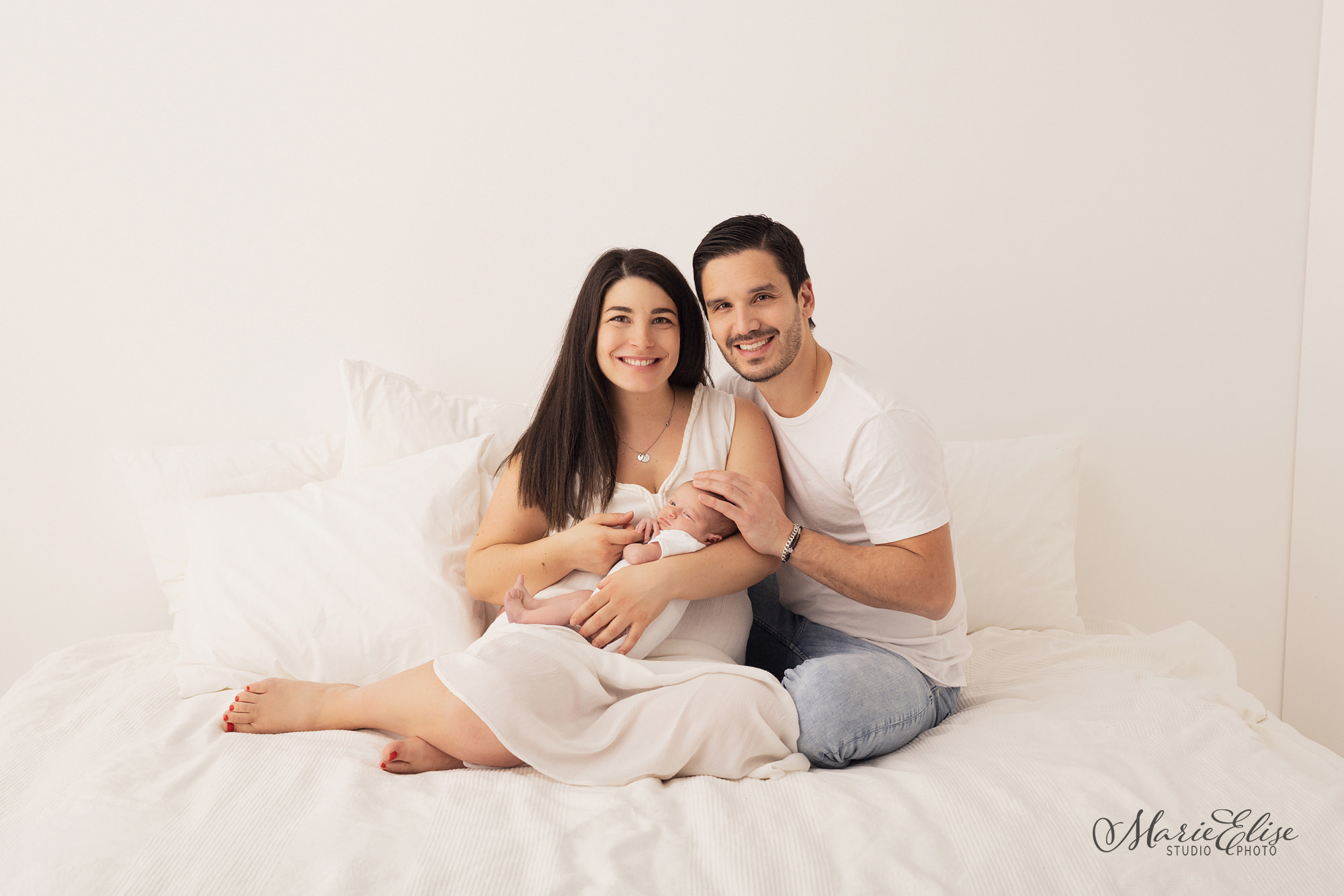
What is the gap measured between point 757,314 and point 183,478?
143cm

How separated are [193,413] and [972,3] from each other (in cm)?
239

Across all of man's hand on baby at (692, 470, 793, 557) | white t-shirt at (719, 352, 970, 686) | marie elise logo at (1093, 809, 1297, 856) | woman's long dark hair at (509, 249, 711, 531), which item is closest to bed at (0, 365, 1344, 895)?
marie elise logo at (1093, 809, 1297, 856)

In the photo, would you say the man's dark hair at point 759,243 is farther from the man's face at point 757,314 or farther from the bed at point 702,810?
the bed at point 702,810

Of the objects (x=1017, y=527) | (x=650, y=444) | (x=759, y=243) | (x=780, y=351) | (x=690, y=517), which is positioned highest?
(x=759, y=243)

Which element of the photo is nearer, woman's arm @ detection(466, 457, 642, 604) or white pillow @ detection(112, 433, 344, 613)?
woman's arm @ detection(466, 457, 642, 604)

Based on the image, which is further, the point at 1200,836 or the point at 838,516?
the point at 838,516

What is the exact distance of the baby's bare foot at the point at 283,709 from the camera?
1334 millimetres

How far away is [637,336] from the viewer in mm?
1580

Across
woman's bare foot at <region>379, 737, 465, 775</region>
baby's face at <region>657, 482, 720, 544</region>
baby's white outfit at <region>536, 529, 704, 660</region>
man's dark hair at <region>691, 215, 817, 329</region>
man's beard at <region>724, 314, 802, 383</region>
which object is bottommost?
woman's bare foot at <region>379, 737, 465, 775</region>

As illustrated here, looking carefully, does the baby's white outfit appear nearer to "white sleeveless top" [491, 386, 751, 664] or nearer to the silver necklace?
"white sleeveless top" [491, 386, 751, 664]

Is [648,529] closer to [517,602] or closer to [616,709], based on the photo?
[517,602]

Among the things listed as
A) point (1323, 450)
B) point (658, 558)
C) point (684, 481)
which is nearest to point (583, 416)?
point (684, 481)

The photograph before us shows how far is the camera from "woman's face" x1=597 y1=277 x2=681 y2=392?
1584 mm

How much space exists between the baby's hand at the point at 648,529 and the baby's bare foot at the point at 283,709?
615mm
